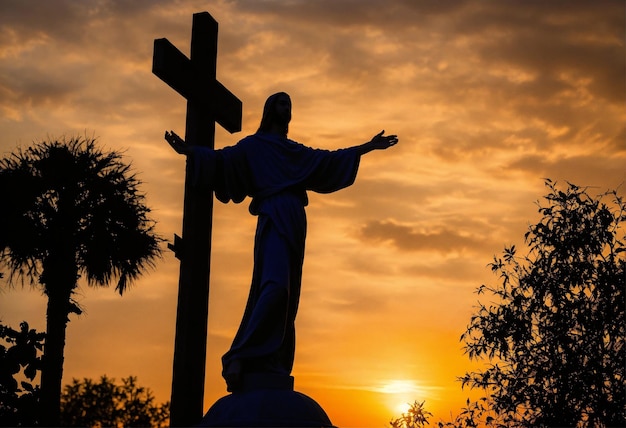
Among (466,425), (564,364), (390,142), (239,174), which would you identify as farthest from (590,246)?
(239,174)

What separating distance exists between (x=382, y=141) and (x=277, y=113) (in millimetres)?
1050

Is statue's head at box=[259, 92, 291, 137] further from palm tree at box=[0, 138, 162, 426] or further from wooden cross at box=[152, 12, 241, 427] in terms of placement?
palm tree at box=[0, 138, 162, 426]

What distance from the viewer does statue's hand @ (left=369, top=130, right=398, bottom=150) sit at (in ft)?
31.7

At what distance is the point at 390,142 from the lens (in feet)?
31.7

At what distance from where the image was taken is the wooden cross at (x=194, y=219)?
923cm

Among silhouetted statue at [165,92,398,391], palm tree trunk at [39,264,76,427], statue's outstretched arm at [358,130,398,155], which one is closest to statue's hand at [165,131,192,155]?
silhouetted statue at [165,92,398,391]

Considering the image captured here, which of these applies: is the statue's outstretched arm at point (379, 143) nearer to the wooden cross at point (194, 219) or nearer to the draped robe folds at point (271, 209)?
the draped robe folds at point (271, 209)

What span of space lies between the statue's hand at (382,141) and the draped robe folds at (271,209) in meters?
0.18

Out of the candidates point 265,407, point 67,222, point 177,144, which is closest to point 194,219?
point 177,144

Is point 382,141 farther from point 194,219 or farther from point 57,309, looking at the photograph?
point 57,309

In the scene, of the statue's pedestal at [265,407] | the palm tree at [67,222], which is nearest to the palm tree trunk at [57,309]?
the palm tree at [67,222]

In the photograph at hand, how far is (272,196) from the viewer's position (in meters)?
9.41

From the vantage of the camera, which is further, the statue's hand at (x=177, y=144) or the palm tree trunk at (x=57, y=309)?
the palm tree trunk at (x=57, y=309)

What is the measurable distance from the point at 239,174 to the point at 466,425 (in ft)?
22.3
